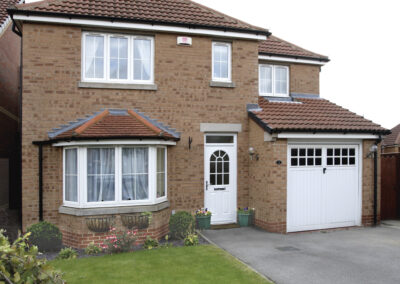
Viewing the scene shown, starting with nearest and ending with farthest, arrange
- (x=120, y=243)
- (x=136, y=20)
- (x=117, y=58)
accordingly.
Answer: (x=120, y=243)
(x=136, y=20)
(x=117, y=58)

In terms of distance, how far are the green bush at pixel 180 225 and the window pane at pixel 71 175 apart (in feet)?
8.34

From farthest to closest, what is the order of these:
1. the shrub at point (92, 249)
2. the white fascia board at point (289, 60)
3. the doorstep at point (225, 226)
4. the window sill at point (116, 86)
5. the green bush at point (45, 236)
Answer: the white fascia board at point (289, 60), the doorstep at point (225, 226), the window sill at point (116, 86), the green bush at point (45, 236), the shrub at point (92, 249)

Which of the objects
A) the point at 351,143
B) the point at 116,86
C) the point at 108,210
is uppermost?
the point at 116,86

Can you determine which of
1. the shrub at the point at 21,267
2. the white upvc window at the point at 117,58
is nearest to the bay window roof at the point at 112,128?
the white upvc window at the point at 117,58

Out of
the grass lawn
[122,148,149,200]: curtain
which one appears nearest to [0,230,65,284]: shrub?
the grass lawn

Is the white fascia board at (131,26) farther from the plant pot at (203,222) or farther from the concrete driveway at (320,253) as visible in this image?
the concrete driveway at (320,253)

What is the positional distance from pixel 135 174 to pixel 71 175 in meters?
1.63

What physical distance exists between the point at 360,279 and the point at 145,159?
5428mm

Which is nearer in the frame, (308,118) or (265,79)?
(308,118)

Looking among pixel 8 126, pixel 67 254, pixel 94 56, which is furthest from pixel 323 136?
pixel 8 126

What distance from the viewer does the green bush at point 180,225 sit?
8828 millimetres

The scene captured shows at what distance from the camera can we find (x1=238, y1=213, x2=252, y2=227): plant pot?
995 cm

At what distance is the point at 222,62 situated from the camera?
405 inches

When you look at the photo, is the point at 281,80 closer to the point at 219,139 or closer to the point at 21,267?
the point at 219,139
